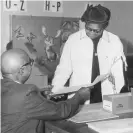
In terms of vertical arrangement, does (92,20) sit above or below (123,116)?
above

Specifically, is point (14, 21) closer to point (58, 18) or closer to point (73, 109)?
point (58, 18)

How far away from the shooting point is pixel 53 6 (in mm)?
3447

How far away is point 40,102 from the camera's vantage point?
4.96 feet

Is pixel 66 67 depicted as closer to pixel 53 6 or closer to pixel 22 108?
pixel 53 6

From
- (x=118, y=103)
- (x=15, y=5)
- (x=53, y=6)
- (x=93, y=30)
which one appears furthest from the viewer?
(x=53, y=6)

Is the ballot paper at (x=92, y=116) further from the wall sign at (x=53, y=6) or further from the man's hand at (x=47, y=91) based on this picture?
the wall sign at (x=53, y=6)

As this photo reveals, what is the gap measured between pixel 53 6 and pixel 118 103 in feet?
6.30

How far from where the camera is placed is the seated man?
1479mm

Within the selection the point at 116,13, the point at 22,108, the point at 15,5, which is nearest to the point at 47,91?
the point at 22,108

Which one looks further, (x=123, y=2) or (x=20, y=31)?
(x=123, y=2)

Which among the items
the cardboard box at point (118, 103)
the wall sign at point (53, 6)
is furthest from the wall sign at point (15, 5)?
the cardboard box at point (118, 103)

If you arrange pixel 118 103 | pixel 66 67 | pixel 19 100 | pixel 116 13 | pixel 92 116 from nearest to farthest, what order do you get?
pixel 19 100, pixel 92 116, pixel 118 103, pixel 66 67, pixel 116 13

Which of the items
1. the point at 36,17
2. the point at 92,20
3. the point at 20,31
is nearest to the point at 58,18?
the point at 36,17

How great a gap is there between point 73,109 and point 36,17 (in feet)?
6.25
